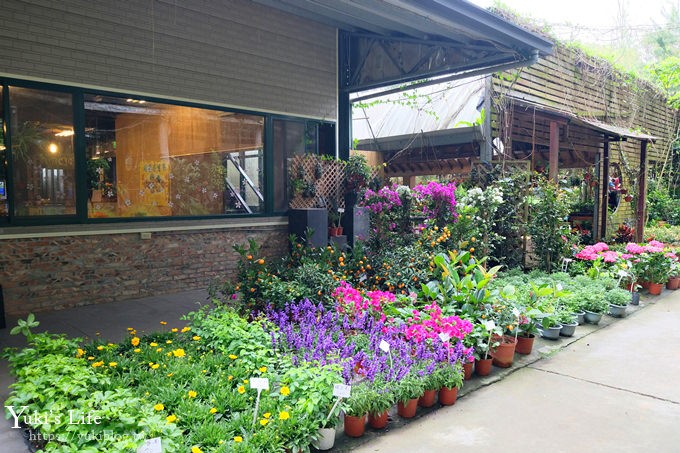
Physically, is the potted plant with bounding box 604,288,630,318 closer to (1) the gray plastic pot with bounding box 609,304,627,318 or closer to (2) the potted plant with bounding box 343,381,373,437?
(1) the gray plastic pot with bounding box 609,304,627,318

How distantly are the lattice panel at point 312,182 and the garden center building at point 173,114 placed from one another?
0.28 m

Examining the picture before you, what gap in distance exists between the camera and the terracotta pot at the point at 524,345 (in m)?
4.50

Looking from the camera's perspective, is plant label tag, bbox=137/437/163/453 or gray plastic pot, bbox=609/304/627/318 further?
gray plastic pot, bbox=609/304/627/318

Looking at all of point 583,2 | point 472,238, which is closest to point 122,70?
point 472,238

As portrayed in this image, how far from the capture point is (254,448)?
2445 millimetres

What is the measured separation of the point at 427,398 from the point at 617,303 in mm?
3914

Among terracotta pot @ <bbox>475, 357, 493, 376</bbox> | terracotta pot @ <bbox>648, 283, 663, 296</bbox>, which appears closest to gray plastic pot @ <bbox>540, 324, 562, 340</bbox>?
terracotta pot @ <bbox>475, 357, 493, 376</bbox>

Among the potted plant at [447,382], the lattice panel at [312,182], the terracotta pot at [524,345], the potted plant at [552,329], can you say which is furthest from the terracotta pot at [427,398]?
the lattice panel at [312,182]

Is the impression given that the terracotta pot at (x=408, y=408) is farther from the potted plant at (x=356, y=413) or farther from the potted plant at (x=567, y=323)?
the potted plant at (x=567, y=323)

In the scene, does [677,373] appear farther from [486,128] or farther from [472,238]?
[486,128]

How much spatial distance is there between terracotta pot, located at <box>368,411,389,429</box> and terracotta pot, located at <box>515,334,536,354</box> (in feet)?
6.56

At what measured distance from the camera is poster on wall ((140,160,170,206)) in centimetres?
643

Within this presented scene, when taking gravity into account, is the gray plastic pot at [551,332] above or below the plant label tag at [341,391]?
below

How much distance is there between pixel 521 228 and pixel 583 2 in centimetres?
2720
